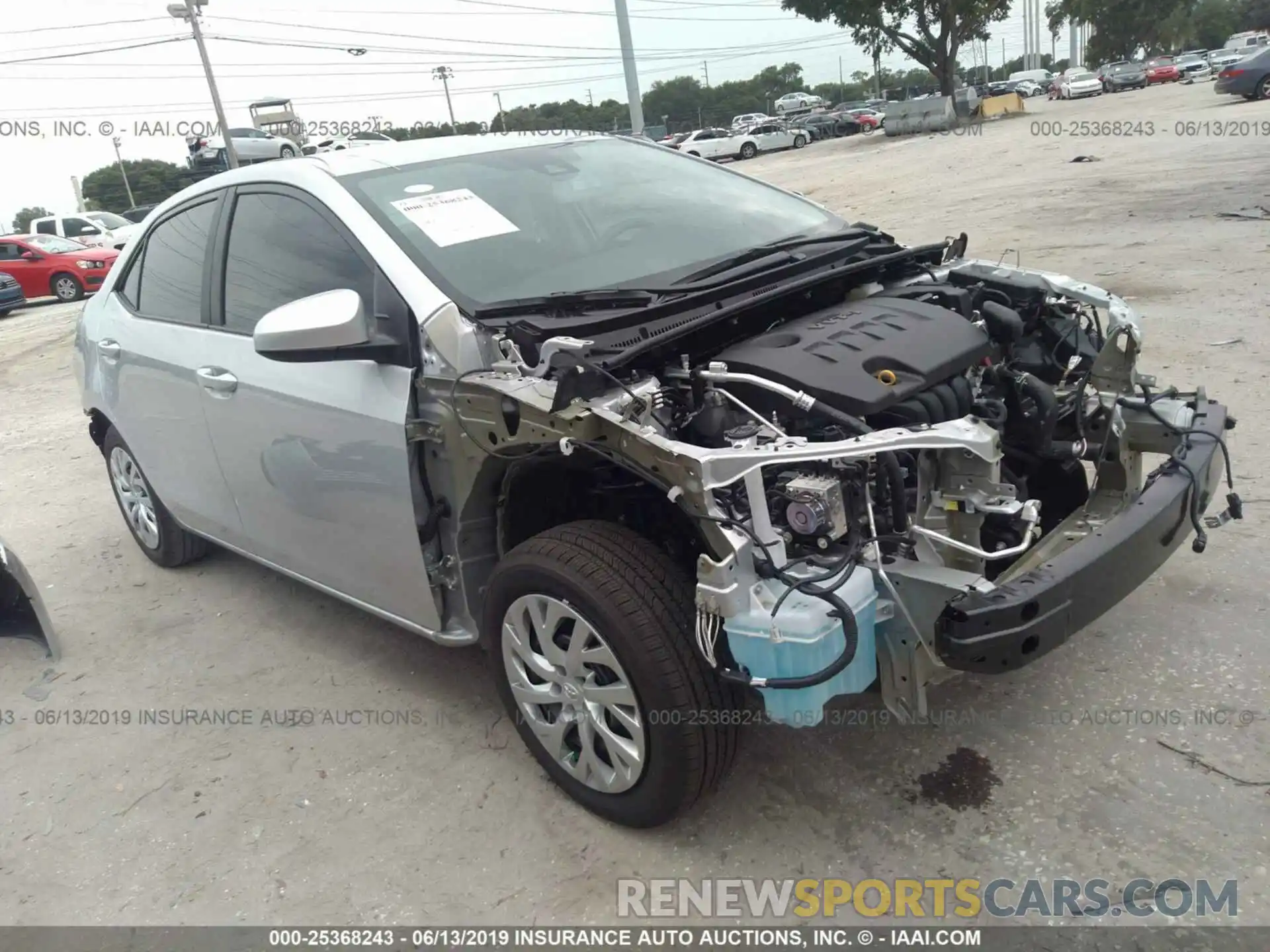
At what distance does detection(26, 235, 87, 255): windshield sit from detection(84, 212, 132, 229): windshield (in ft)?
14.1

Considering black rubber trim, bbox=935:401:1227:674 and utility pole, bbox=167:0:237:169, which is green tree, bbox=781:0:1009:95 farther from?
black rubber trim, bbox=935:401:1227:674

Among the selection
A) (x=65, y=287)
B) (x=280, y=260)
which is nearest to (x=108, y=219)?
(x=65, y=287)

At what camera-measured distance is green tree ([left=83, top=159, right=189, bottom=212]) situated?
176 ft

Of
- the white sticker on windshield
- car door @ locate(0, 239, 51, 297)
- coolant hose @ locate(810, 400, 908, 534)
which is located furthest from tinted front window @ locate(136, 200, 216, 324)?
car door @ locate(0, 239, 51, 297)

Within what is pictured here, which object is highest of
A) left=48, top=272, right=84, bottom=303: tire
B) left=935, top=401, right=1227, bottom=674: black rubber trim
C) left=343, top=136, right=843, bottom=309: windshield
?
left=343, top=136, right=843, bottom=309: windshield

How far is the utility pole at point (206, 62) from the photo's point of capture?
1067 inches

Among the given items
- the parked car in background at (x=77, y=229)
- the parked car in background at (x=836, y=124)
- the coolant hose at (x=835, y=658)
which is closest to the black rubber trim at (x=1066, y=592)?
the coolant hose at (x=835, y=658)

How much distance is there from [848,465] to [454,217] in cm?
151

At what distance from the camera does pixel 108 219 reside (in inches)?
969

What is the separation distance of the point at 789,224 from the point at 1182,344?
339 centimetres

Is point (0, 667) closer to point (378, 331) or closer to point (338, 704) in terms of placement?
point (338, 704)

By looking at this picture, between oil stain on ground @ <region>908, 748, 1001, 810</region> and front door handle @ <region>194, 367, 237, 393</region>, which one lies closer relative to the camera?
oil stain on ground @ <region>908, 748, 1001, 810</region>

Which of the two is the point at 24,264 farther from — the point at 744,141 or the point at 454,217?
the point at 744,141

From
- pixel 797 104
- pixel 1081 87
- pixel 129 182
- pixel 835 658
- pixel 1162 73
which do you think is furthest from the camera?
pixel 797 104
